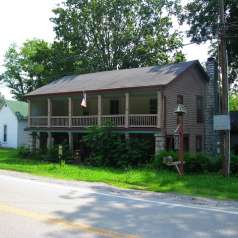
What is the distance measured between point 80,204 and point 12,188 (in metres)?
3.86

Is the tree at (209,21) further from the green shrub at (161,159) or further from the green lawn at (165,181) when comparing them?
the green lawn at (165,181)

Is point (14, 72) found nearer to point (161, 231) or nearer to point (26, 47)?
point (26, 47)

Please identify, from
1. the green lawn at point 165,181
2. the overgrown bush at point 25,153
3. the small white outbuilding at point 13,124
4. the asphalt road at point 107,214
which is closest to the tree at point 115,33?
the small white outbuilding at point 13,124

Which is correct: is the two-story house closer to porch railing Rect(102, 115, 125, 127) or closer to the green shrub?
porch railing Rect(102, 115, 125, 127)

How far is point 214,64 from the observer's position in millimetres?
30672

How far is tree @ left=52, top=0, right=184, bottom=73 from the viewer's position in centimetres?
4891

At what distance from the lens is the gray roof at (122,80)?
87.3 ft

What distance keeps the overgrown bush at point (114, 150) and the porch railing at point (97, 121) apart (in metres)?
1.30

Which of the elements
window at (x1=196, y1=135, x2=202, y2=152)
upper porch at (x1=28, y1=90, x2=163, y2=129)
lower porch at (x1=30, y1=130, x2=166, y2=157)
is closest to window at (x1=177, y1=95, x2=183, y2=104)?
upper porch at (x1=28, y1=90, x2=163, y2=129)

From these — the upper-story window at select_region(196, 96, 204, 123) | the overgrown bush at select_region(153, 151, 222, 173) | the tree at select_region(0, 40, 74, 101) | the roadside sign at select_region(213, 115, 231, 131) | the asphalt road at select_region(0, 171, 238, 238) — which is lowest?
the asphalt road at select_region(0, 171, 238, 238)

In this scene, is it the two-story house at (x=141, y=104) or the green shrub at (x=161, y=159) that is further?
the two-story house at (x=141, y=104)

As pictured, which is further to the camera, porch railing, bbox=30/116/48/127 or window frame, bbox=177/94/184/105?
porch railing, bbox=30/116/48/127

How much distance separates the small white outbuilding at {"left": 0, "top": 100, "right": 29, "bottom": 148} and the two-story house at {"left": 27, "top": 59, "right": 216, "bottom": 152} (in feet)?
30.3

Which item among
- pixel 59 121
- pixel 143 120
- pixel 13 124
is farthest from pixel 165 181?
pixel 13 124
